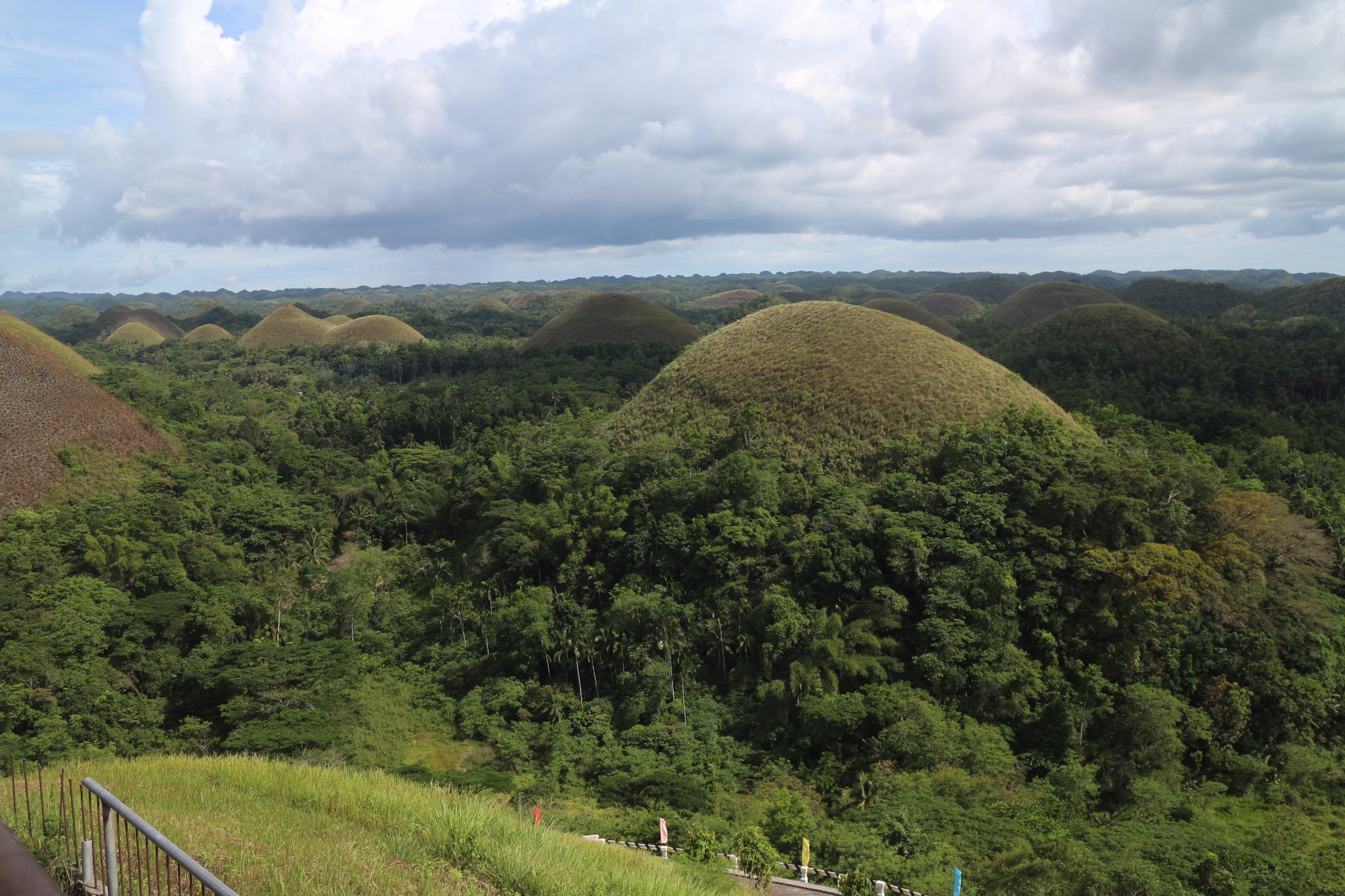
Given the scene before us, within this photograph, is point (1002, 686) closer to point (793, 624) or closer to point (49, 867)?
point (793, 624)

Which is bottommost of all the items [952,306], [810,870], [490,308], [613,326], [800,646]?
[810,870]

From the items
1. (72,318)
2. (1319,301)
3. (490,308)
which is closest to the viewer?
(1319,301)

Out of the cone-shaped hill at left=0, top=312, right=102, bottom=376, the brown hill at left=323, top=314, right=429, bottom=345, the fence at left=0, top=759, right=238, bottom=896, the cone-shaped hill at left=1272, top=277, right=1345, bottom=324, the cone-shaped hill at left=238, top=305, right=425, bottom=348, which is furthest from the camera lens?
the cone-shaped hill at left=238, top=305, right=425, bottom=348

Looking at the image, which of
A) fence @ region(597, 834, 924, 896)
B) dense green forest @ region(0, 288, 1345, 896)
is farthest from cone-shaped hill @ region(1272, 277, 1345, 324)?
fence @ region(597, 834, 924, 896)

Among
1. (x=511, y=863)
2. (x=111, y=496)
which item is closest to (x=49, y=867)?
(x=511, y=863)

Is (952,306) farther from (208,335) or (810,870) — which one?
(810,870)

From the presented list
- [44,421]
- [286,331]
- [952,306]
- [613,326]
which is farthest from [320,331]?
[952,306]

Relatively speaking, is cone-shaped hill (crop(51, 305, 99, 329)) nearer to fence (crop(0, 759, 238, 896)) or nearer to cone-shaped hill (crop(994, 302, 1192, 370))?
cone-shaped hill (crop(994, 302, 1192, 370))

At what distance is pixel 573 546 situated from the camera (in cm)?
2380

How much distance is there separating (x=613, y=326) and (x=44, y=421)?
50383 mm

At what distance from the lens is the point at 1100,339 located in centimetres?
5631

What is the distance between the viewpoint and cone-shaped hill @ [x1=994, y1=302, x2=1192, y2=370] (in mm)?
52531

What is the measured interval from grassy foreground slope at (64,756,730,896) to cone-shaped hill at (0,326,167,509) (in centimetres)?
2810

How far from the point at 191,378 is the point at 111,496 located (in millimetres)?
44441
